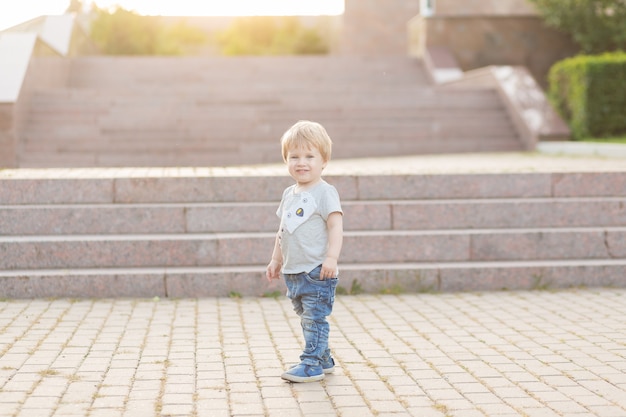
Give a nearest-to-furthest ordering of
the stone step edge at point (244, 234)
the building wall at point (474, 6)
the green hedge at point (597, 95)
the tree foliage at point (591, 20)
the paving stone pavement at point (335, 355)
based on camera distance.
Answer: the paving stone pavement at point (335, 355), the stone step edge at point (244, 234), the green hedge at point (597, 95), the tree foliage at point (591, 20), the building wall at point (474, 6)

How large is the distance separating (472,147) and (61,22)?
10230mm

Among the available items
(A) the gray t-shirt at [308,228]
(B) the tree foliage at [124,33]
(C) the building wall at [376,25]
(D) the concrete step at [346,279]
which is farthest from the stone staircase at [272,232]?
(C) the building wall at [376,25]

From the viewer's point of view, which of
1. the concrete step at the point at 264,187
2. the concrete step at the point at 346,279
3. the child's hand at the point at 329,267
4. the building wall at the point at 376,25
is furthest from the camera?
the building wall at the point at 376,25

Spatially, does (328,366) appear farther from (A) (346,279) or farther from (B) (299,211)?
(A) (346,279)

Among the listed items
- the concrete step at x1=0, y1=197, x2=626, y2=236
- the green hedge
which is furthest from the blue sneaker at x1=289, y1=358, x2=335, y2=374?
the green hedge

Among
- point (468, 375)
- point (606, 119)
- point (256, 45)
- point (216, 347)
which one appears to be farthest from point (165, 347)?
point (256, 45)

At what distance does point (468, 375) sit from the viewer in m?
5.17

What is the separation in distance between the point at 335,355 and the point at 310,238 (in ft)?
3.09

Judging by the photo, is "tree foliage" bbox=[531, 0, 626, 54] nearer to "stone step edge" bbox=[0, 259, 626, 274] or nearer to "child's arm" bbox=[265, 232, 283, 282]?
"stone step edge" bbox=[0, 259, 626, 274]

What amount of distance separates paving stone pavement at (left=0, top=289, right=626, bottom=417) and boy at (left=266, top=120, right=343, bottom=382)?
0.17 metres

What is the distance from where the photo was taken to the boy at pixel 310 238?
5.04 m

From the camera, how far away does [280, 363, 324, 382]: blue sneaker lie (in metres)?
5.02

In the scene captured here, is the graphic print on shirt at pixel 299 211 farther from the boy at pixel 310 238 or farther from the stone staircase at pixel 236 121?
the stone staircase at pixel 236 121

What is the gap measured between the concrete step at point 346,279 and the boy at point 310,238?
2.69 meters
